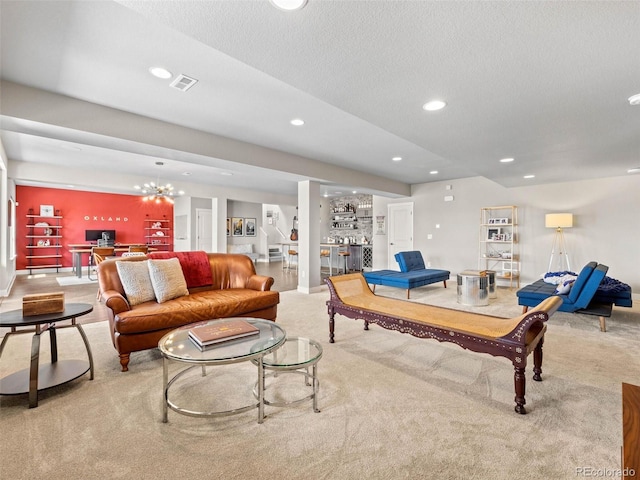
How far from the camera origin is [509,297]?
18.9 ft

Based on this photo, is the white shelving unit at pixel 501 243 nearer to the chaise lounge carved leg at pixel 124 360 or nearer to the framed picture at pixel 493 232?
the framed picture at pixel 493 232

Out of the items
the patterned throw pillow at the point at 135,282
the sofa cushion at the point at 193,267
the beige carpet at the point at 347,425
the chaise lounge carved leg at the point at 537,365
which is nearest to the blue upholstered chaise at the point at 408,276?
the beige carpet at the point at 347,425

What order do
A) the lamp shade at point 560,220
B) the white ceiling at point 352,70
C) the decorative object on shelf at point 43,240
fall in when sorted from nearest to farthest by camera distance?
the white ceiling at point 352,70 < the lamp shade at point 560,220 < the decorative object on shelf at point 43,240

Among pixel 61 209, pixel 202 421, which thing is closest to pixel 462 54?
pixel 202 421

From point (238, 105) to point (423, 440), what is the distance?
3.40m

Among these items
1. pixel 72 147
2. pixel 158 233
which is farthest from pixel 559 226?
pixel 158 233

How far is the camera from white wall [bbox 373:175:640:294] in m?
5.89

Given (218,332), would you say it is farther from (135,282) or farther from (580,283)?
(580,283)

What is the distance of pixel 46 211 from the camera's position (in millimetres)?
8922

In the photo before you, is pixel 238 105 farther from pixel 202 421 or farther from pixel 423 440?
pixel 423 440

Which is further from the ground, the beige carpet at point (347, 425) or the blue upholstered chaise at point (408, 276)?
the blue upholstered chaise at point (408, 276)

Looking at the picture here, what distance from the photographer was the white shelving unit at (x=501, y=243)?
6.93 m

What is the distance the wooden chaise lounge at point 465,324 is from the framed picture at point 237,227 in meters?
9.16

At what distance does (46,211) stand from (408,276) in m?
10.2
